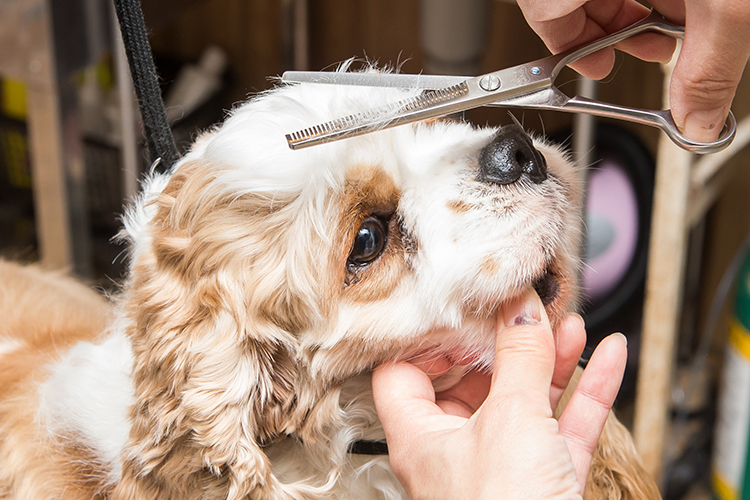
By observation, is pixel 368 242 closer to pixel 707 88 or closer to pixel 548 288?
pixel 548 288

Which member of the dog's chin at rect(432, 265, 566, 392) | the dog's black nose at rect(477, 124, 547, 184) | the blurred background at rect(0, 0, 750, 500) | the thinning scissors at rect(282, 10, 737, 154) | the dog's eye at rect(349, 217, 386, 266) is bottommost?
the blurred background at rect(0, 0, 750, 500)

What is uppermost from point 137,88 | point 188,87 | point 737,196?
point 137,88

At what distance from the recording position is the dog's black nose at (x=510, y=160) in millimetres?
830

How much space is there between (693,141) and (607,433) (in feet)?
1.52

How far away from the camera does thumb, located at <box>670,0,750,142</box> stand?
678 mm

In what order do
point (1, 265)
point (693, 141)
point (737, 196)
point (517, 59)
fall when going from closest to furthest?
point (693, 141) → point (1, 265) → point (737, 196) → point (517, 59)

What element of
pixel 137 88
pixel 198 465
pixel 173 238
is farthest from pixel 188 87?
pixel 198 465

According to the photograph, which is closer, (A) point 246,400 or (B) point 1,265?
(A) point 246,400

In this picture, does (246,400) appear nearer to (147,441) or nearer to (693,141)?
(147,441)

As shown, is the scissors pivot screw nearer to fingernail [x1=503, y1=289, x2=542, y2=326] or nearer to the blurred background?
fingernail [x1=503, y1=289, x2=542, y2=326]

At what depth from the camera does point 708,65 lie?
0.71 metres

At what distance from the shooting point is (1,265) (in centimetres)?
148

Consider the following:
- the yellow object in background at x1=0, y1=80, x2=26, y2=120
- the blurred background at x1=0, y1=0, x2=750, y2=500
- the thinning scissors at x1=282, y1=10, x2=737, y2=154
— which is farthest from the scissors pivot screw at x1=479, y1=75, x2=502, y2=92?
the yellow object in background at x1=0, y1=80, x2=26, y2=120

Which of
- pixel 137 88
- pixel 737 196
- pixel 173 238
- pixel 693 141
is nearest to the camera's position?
pixel 693 141
